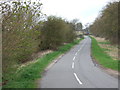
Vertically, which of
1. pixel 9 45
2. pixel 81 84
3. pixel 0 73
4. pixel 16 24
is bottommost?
pixel 81 84

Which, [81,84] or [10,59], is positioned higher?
[10,59]

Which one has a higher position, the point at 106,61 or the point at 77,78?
the point at 77,78

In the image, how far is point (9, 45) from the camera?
8.11 meters

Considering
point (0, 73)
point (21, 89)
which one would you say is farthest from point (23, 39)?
point (21, 89)

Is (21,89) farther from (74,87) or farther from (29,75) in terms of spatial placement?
(29,75)

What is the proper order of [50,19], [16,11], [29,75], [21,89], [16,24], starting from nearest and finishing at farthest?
[16,11] < [16,24] < [21,89] < [29,75] < [50,19]

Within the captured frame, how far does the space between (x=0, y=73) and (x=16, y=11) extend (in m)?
2.73

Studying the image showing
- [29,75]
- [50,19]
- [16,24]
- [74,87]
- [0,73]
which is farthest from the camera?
[50,19]

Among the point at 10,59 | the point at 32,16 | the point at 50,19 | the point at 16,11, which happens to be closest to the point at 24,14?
the point at 32,16

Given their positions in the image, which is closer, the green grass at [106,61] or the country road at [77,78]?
the country road at [77,78]

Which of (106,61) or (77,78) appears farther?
(106,61)

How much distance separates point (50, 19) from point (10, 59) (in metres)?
27.9

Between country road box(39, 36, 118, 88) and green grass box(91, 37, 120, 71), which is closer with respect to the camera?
country road box(39, 36, 118, 88)

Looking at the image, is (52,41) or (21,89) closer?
(21,89)
